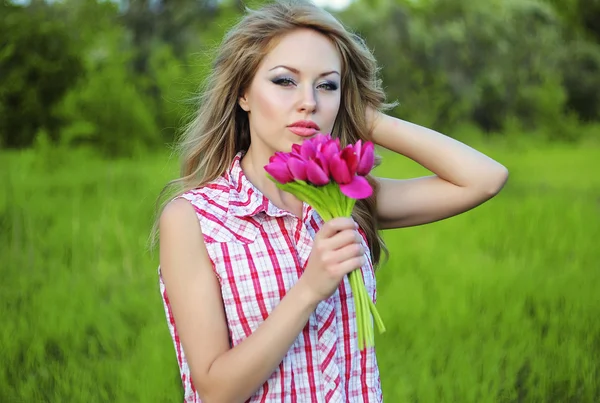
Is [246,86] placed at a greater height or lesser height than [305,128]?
greater

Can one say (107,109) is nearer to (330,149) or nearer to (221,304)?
(221,304)

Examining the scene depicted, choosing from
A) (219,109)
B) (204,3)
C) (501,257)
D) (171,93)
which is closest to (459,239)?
(501,257)

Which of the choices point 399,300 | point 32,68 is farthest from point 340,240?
point 32,68

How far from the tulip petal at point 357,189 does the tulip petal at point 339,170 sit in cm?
1

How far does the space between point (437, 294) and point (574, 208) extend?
2163 millimetres

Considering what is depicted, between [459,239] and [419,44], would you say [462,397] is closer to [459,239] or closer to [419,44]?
[459,239]

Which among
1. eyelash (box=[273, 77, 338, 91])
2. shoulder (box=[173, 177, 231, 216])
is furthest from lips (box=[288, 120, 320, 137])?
shoulder (box=[173, 177, 231, 216])

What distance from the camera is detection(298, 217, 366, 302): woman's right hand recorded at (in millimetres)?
1471

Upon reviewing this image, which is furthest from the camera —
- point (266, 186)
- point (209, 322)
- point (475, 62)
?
point (475, 62)

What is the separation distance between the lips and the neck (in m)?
0.13

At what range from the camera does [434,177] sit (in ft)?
7.00

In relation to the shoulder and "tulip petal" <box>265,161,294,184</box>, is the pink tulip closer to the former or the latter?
"tulip petal" <box>265,161,294,184</box>

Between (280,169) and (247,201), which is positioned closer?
(280,169)

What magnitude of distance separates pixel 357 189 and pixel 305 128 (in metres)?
0.33
